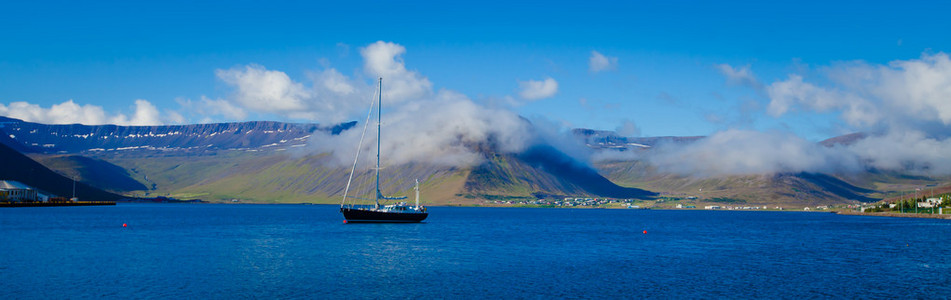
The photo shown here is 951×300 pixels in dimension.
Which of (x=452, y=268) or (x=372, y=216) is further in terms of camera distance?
(x=372, y=216)

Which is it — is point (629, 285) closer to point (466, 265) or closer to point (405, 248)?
point (466, 265)

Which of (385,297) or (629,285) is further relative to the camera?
(629,285)

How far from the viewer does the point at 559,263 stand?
2857 inches

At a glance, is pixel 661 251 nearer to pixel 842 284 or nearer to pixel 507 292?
pixel 842 284

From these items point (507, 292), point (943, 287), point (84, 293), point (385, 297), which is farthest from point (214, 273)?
point (943, 287)

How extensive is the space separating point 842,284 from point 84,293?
192 feet

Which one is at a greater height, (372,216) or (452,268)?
(372,216)

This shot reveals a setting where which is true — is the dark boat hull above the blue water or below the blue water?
above

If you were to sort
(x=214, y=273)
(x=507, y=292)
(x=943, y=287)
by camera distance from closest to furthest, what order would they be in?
(x=507, y=292) → (x=943, y=287) → (x=214, y=273)

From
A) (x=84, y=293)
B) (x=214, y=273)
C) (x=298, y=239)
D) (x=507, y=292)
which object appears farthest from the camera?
(x=298, y=239)

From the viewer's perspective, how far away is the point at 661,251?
8900cm

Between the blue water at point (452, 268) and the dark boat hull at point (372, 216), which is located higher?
the dark boat hull at point (372, 216)

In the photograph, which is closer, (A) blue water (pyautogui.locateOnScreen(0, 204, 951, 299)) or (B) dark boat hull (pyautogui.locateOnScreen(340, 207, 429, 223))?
(A) blue water (pyautogui.locateOnScreen(0, 204, 951, 299))

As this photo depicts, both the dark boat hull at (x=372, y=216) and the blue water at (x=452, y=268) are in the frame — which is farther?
the dark boat hull at (x=372, y=216)
